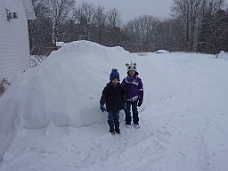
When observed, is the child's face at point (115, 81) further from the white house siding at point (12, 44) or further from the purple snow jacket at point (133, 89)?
the white house siding at point (12, 44)

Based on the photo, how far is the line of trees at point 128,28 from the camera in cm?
2783

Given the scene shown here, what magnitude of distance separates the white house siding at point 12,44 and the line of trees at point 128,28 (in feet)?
45.6

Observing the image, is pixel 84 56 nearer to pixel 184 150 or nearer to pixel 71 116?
pixel 71 116

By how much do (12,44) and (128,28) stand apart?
44029 mm

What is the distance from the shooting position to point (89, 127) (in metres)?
3.85

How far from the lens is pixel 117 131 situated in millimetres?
3756

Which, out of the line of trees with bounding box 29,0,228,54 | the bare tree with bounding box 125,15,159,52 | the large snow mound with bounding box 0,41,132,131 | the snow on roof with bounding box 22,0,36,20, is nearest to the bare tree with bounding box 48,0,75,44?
the line of trees with bounding box 29,0,228,54

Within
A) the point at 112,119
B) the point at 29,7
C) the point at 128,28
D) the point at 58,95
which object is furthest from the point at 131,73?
the point at 128,28

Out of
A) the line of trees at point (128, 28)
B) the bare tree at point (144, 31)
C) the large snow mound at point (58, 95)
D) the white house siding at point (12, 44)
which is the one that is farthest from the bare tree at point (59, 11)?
the large snow mound at point (58, 95)

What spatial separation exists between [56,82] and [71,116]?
1.01 m

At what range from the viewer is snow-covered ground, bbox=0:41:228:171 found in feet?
9.39

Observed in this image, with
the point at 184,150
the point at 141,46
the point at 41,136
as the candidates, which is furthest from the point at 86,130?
the point at 141,46

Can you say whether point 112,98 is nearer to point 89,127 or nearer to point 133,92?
point 133,92

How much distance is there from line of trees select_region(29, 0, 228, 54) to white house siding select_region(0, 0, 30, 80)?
1390 cm
